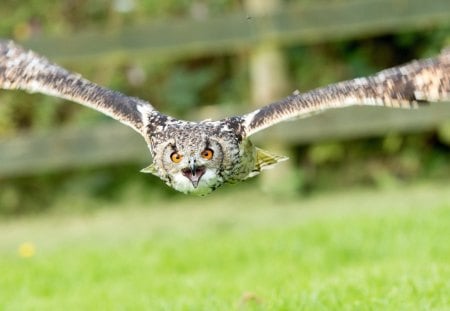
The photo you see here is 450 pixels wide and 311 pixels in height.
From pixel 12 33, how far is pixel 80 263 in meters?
5.30

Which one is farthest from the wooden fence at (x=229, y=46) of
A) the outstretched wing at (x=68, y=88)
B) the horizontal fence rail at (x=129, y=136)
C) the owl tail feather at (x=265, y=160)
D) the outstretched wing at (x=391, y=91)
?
the outstretched wing at (x=391, y=91)

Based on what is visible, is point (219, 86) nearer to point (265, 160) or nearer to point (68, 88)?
point (265, 160)

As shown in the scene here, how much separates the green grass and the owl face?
689 millimetres

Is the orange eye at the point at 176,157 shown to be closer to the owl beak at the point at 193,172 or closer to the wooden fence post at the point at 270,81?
the owl beak at the point at 193,172

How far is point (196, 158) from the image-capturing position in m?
5.28

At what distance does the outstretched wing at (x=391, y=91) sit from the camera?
16.0 ft

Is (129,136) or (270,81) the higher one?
(270,81)

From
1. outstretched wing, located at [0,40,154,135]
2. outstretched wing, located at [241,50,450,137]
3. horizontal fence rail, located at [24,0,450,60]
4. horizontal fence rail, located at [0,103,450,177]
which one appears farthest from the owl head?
horizontal fence rail, located at [24,0,450,60]

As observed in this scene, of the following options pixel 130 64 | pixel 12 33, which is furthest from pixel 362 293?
pixel 12 33

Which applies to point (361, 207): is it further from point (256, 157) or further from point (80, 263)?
point (256, 157)

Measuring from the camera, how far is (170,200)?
10.9 metres

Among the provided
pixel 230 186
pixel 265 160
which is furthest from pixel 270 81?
pixel 265 160

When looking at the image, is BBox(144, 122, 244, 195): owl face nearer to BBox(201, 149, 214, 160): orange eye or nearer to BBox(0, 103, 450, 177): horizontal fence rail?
BBox(201, 149, 214, 160): orange eye

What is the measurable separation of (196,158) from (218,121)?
0.37 meters
